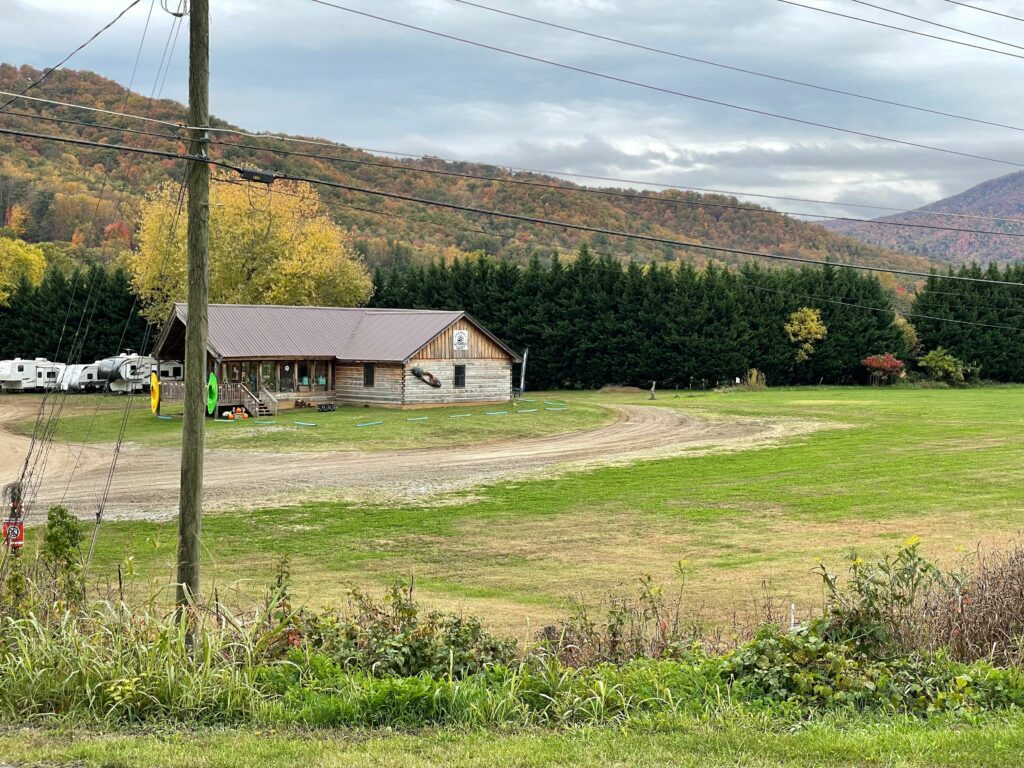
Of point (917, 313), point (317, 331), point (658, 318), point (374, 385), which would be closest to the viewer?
point (374, 385)

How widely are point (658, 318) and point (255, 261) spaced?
25.6 m

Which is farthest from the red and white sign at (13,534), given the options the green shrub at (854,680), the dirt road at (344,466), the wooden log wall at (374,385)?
the wooden log wall at (374,385)

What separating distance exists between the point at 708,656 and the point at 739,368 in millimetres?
54590

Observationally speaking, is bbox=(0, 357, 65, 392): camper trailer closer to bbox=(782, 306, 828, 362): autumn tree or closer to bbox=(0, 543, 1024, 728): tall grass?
bbox=(782, 306, 828, 362): autumn tree

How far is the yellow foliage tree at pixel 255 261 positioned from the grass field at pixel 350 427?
16.8 metres

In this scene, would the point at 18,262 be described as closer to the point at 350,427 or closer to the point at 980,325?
the point at 350,427

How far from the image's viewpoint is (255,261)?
63.0 metres

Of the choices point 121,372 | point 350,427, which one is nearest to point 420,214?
point 121,372

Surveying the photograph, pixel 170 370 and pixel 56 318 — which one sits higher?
pixel 56 318

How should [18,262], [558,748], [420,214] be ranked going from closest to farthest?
[558,748] → [18,262] → [420,214]

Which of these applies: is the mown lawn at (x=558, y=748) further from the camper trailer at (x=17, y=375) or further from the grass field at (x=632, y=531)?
the camper trailer at (x=17, y=375)

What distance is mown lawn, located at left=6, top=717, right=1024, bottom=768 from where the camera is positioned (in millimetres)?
5922

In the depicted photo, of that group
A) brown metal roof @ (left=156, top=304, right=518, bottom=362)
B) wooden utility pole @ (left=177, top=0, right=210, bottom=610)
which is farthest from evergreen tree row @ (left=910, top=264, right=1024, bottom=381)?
wooden utility pole @ (left=177, top=0, right=210, bottom=610)

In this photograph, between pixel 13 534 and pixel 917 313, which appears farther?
pixel 917 313
